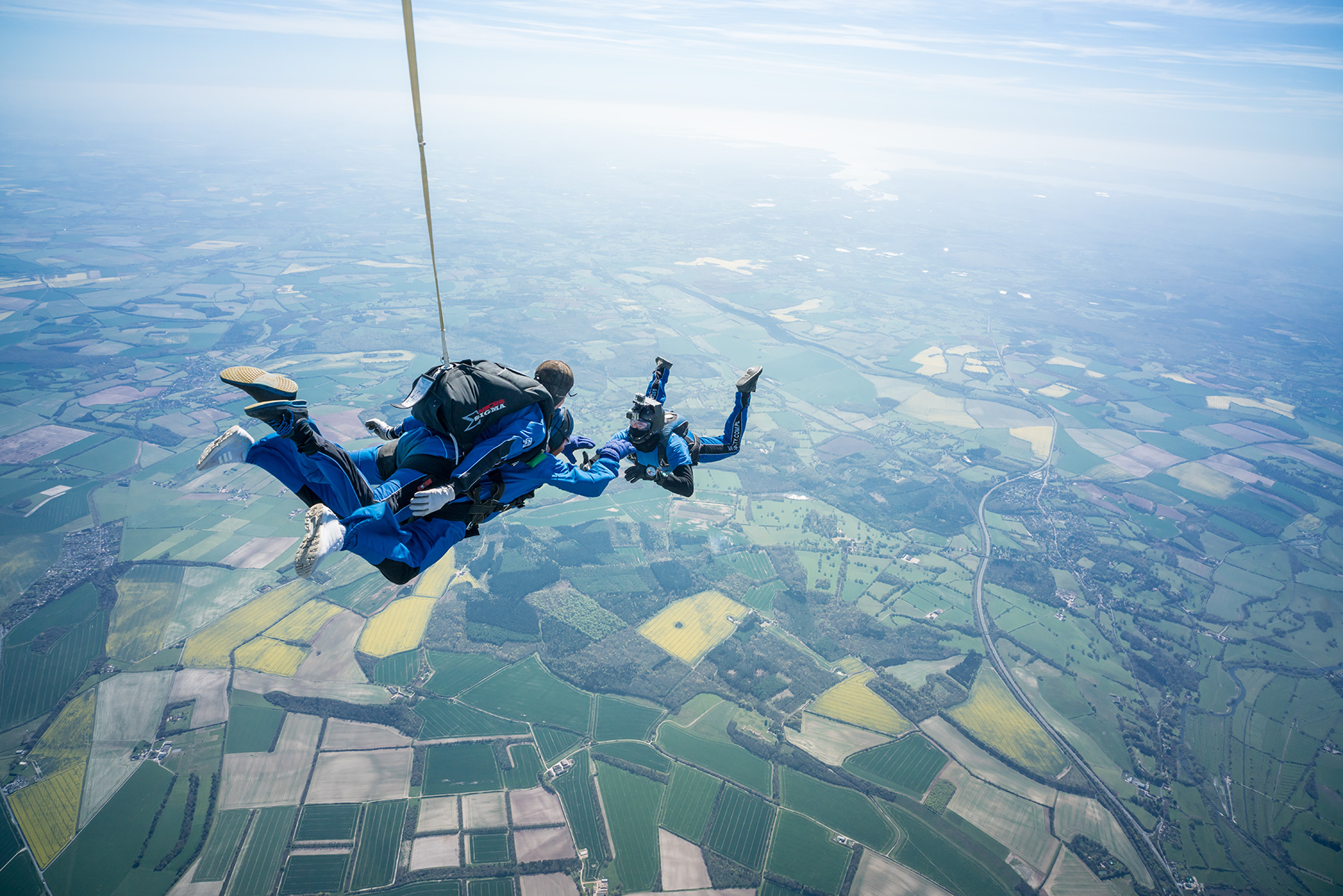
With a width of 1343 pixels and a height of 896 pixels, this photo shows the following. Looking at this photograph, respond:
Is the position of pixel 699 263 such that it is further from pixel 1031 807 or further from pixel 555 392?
pixel 555 392

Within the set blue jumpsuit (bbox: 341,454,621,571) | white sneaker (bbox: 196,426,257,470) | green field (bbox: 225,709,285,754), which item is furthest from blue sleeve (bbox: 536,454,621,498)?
green field (bbox: 225,709,285,754)

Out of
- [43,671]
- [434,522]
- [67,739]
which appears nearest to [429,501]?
[434,522]

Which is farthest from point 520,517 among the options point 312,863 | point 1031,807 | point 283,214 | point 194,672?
point 283,214

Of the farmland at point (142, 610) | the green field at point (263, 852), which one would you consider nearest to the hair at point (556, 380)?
the green field at point (263, 852)

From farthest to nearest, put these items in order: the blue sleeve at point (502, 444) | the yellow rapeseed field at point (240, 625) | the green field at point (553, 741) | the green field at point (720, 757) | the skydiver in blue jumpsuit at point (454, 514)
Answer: the yellow rapeseed field at point (240, 625) < the green field at point (553, 741) < the green field at point (720, 757) < the blue sleeve at point (502, 444) < the skydiver in blue jumpsuit at point (454, 514)

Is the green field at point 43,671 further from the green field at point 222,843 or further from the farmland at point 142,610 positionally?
the green field at point 222,843

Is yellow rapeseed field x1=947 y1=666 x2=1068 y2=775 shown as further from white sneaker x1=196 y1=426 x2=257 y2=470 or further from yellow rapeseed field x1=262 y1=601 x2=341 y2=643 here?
A: white sneaker x1=196 y1=426 x2=257 y2=470

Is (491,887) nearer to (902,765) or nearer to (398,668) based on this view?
(398,668)
